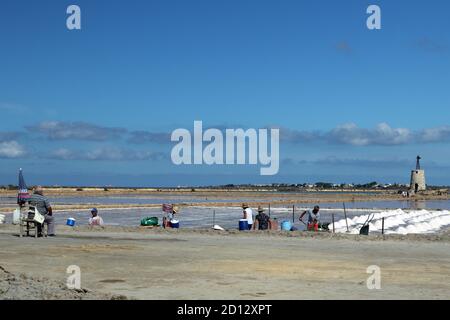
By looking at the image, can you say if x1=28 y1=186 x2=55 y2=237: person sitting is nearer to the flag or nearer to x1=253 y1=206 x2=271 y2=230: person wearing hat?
the flag

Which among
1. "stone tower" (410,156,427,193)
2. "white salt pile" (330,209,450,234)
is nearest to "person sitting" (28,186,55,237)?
"white salt pile" (330,209,450,234)

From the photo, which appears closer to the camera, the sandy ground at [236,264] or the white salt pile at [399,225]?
the sandy ground at [236,264]

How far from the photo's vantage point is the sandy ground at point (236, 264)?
11609 millimetres

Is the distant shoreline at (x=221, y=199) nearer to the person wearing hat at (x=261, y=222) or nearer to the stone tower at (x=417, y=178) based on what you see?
the stone tower at (x=417, y=178)

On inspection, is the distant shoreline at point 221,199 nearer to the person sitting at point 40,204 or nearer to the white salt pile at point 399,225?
the white salt pile at point 399,225

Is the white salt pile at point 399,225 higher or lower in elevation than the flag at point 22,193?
lower

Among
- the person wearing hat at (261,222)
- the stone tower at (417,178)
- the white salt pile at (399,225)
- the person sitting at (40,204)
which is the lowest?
the white salt pile at (399,225)

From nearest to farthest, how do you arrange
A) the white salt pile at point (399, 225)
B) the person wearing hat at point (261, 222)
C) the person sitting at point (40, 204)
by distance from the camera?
the person sitting at point (40, 204) < the person wearing hat at point (261, 222) < the white salt pile at point (399, 225)

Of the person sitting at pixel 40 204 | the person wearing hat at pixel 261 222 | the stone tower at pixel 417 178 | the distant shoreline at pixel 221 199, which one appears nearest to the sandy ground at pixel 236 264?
the person sitting at pixel 40 204

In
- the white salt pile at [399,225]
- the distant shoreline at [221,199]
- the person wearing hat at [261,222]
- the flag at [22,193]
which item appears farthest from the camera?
the distant shoreline at [221,199]
